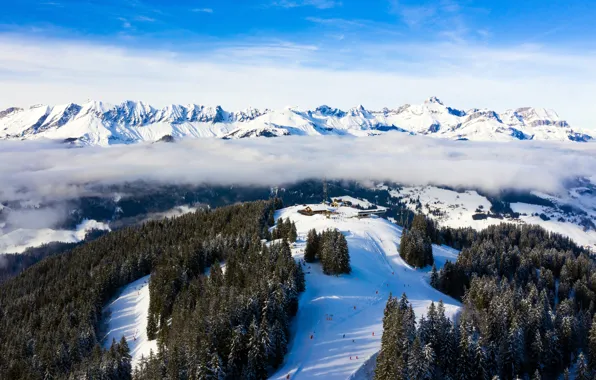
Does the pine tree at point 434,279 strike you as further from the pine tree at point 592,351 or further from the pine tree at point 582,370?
the pine tree at point 582,370

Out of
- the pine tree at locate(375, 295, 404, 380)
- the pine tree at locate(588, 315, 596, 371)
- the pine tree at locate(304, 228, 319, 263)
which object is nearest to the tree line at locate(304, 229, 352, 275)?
the pine tree at locate(304, 228, 319, 263)

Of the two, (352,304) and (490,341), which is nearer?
(490,341)

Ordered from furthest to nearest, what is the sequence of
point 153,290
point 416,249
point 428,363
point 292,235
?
point 292,235 → point 416,249 → point 153,290 → point 428,363

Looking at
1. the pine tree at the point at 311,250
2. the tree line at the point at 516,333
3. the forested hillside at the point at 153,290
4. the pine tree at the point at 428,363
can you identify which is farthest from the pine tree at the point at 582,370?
the pine tree at the point at 311,250

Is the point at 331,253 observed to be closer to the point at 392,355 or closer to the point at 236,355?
the point at 236,355

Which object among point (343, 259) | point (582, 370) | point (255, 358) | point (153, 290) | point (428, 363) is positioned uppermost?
point (428, 363)

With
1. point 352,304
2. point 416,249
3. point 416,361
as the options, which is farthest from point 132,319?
point 416,249

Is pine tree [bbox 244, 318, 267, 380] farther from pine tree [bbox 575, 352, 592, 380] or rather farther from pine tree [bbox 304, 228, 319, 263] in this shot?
pine tree [bbox 575, 352, 592, 380]
